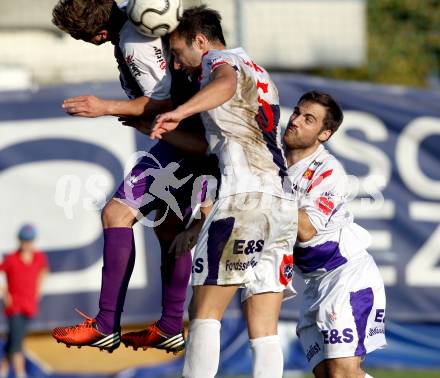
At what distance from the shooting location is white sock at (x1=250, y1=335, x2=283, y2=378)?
634cm

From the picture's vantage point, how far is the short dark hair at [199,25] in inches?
244

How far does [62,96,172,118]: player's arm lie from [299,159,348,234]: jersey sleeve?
1.11m

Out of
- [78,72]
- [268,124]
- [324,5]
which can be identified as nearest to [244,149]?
[268,124]

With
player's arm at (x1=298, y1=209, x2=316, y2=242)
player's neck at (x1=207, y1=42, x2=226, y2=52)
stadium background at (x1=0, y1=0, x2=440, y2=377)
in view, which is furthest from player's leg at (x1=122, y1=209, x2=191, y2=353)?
stadium background at (x1=0, y1=0, x2=440, y2=377)

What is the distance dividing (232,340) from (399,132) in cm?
294

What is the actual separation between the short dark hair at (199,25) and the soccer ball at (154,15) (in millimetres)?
53

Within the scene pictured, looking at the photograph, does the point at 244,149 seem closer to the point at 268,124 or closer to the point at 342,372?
the point at 268,124

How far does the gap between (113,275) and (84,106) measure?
102 centimetres

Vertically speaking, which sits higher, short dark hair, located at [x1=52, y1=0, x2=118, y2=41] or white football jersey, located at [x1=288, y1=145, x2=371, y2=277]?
short dark hair, located at [x1=52, y1=0, x2=118, y2=41]

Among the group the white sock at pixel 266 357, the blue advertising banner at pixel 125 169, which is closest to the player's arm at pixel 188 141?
the white sock at pixel 266 357

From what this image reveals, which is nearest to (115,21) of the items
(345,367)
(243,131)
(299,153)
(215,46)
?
(215,46)

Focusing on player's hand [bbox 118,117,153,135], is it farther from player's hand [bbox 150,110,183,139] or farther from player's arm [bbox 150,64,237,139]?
player's hand [bbox 150,110,183,139]

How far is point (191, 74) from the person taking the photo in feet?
20.7

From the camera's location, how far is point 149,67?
20.5 ft
